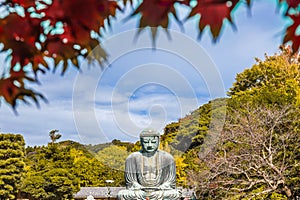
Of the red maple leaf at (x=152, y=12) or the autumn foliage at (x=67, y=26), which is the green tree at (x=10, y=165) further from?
the red maple leaf at (x=152, y=12)

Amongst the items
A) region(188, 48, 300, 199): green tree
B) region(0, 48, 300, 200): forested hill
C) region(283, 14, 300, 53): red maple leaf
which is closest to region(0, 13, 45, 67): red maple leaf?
region(283, 14, 300, 53): red maple leaf

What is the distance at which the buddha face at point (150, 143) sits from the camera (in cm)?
914

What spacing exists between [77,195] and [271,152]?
17932mm

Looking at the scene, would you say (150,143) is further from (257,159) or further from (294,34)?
(294,34)

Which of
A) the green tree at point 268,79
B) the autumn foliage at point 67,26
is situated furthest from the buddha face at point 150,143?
the green tree at point 268,79

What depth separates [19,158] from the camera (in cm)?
2327

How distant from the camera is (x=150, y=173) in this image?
9.27 m

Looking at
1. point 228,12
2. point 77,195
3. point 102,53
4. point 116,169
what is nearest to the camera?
point 228,12

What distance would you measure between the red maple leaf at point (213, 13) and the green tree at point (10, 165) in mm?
21884

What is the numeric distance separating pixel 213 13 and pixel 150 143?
26.0 feet

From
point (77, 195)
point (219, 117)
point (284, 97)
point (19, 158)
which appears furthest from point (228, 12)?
point (77, 195)

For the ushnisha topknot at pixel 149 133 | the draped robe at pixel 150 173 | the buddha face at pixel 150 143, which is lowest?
the draped robe at pixel 150 173

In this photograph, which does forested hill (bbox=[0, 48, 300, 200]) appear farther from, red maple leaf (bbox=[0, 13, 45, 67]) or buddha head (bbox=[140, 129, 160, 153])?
red maple leaf (bbox=[0, 13, 45, 67])

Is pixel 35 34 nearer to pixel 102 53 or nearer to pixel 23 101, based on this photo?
pixel 23 101
